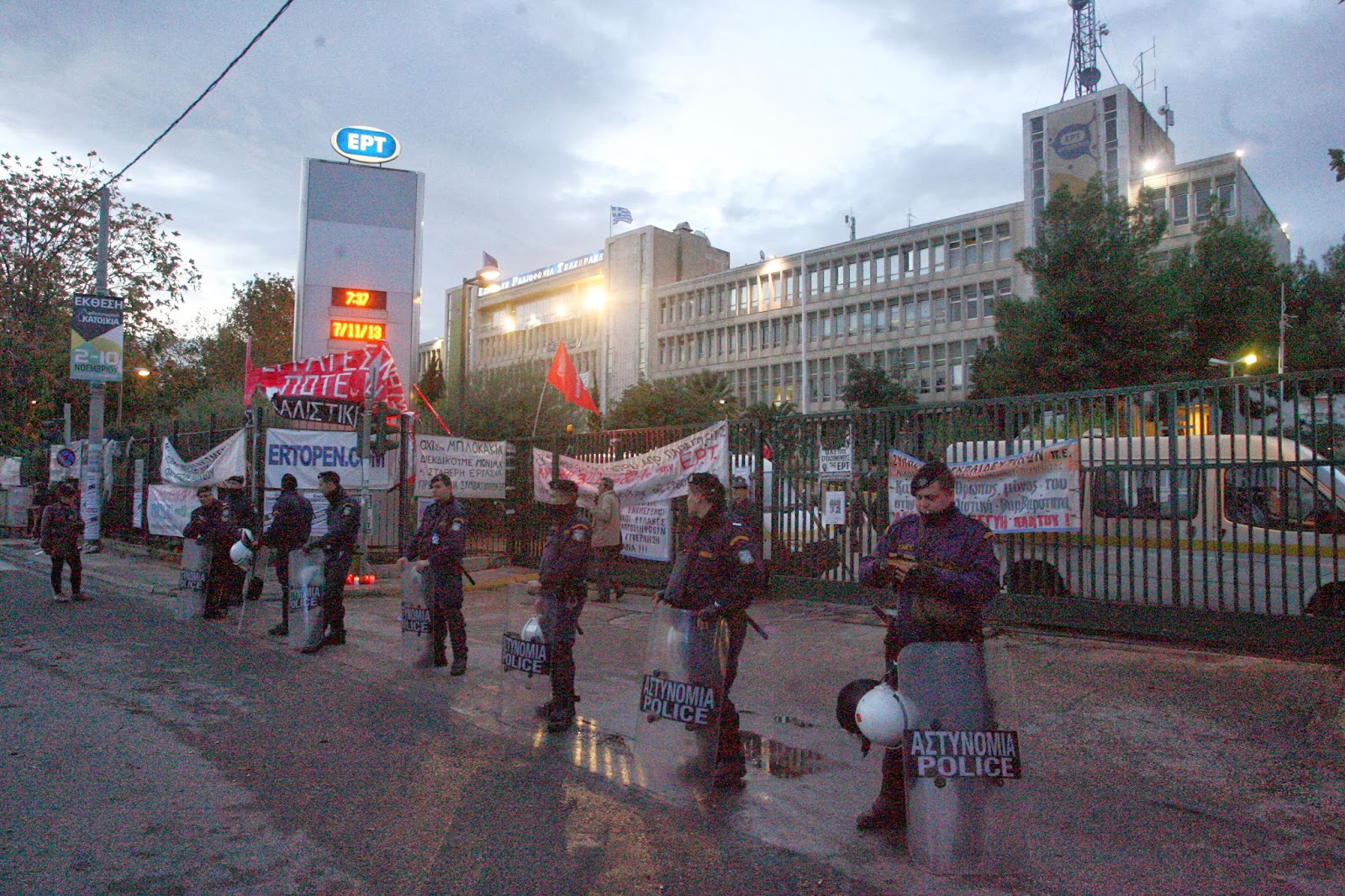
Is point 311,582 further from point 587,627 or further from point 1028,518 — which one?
point 1028,518

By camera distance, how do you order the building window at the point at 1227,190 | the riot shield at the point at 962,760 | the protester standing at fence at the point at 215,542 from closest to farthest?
the riot shield at the point at 962,760
the protester standing at fence at the point at 215,542
the building window at the point at 1227,190

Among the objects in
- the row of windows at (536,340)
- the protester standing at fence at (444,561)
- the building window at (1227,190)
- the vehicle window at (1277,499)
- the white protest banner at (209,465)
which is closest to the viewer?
the protester standing at fence at (444,561)

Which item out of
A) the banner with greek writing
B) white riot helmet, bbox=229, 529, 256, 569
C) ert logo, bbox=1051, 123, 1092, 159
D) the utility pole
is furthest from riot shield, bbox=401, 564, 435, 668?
ert logo, bbox=1051, 123, 1092, 159

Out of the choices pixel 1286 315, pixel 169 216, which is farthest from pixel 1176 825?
pixel 1286 315

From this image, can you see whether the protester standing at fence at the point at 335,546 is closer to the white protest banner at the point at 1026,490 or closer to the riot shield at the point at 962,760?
the white protest banner at the point at 1026,490

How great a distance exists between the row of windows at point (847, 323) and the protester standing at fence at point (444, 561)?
→ 166 feet

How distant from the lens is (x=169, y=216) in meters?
24.7

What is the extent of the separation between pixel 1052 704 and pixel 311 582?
672cm

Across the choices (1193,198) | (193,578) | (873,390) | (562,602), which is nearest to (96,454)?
(193,578)

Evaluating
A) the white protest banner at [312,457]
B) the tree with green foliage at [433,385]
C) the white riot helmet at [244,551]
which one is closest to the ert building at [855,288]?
the tree with green foliage at [433,385]

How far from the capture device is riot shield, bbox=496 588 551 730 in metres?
6.46

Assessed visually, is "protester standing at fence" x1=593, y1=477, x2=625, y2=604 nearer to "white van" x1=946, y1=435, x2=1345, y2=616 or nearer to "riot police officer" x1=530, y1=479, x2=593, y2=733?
"white van" x1=946, y1=435, x2=1345, y2=616

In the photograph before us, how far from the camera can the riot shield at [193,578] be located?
10625 mm

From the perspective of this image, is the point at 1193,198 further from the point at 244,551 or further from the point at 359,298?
the point at 244,551
